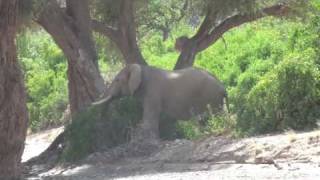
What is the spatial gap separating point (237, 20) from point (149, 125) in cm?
607

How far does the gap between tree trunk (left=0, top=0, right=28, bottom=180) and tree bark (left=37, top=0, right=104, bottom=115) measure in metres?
5.77

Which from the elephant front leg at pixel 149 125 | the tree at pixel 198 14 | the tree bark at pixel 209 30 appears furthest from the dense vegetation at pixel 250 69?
the elephant front leg at pixel 149 125

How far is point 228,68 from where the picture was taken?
2727 centimetres

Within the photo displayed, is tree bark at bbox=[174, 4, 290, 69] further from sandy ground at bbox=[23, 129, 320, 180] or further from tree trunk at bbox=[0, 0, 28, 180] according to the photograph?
tree trunk at bbox=[0, 0, 28, 180]

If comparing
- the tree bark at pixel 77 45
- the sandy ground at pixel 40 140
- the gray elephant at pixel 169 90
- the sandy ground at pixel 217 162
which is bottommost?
the sandy ground at pixel 40 140

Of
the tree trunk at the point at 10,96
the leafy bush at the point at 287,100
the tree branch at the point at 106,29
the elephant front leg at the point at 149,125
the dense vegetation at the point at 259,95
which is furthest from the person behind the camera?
the tree branch at the point at 106,29

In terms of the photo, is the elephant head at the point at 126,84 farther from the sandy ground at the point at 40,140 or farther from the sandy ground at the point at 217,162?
the sandy ground at the point at 40,140

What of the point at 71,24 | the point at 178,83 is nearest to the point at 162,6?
the point at 71,24

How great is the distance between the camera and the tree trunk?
40.3 feet

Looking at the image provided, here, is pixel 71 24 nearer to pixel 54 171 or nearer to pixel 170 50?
pixel 54 171

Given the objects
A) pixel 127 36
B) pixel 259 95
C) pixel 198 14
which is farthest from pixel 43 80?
pixel 259 95

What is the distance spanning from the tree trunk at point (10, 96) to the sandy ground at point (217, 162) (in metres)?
1.35

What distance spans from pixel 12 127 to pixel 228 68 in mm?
15470

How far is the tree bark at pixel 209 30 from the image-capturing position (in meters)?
21.0
